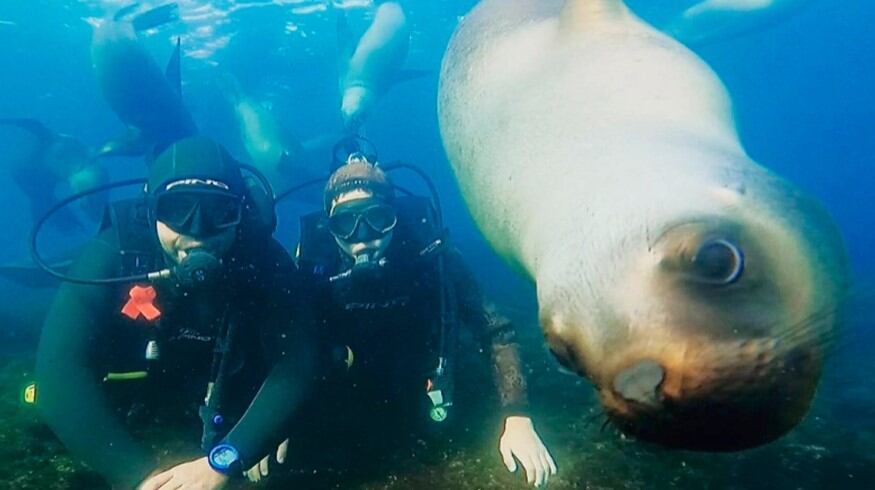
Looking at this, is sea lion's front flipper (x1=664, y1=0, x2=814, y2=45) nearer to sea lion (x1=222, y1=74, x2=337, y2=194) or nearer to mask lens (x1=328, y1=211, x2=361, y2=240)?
sea lion (x1=222, y1=74, x2=337, y2=194)

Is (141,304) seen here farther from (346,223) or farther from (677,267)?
(677,267)

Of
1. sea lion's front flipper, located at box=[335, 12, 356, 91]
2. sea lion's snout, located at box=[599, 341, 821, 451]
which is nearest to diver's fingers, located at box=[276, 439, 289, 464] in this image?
→ sea lion's snout, located at box=[599, 341, 821, 451]

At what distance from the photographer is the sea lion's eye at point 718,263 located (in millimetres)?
1147

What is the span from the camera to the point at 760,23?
17188 mm

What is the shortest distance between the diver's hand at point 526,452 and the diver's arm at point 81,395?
2055mm

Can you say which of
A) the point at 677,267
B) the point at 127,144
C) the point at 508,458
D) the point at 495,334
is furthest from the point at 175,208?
the point at 127,144

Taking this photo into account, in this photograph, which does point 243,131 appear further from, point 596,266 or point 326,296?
point 596,266

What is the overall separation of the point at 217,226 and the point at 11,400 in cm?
311

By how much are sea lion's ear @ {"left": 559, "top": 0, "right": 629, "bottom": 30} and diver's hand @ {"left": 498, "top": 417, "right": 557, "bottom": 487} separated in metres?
2.40

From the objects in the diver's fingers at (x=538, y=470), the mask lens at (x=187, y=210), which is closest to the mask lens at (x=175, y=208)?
the mask lens at (x=187, y=210)

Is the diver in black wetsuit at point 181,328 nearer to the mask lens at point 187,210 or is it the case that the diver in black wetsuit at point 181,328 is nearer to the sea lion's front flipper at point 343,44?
the mask lens at point 187,210

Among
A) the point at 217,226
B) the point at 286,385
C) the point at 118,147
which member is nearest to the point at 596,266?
the point at 286,385

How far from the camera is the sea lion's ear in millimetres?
2779

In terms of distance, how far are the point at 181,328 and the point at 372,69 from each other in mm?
10024
